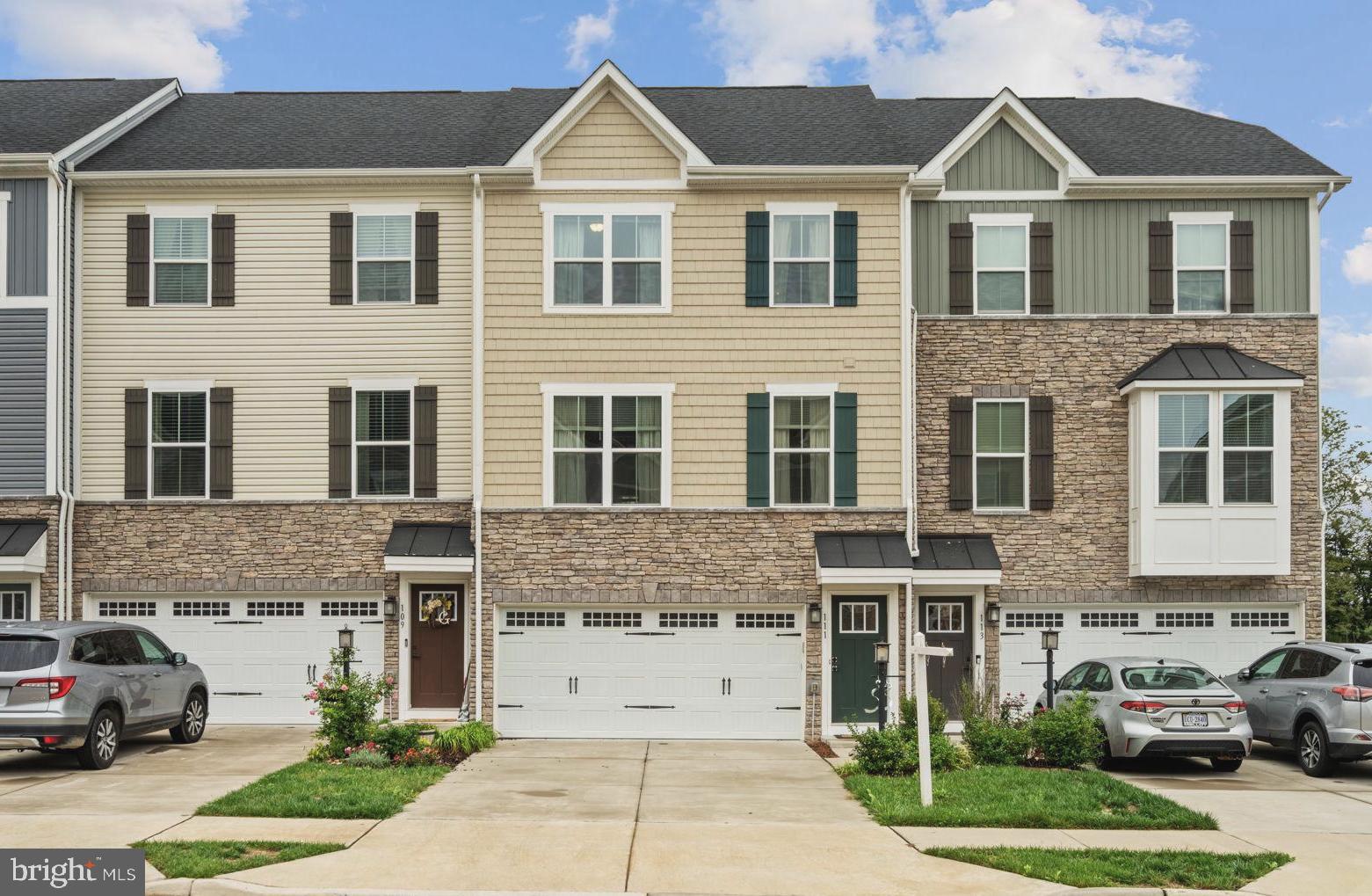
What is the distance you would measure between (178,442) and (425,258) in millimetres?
4902

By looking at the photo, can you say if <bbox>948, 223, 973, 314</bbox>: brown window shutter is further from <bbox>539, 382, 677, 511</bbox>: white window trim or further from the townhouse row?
<bbox>539, 382, 677, 511</bbox>: white window trim

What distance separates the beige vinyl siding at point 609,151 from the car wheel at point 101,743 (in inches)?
390

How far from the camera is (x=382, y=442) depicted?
796 inches

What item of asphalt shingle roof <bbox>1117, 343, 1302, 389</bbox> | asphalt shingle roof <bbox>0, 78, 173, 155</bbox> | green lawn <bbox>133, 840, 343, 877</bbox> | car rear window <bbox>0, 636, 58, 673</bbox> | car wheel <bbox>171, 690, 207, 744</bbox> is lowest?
car wheel <bbox>171, 690, 207, 744</bbox>

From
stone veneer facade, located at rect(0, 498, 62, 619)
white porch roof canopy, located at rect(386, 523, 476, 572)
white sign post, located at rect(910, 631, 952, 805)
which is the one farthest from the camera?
stone veneer facade, located at rect(0, 498, 62, 619)

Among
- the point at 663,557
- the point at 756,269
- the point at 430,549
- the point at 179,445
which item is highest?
the point at 756,269

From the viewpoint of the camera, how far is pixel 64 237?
19953mm

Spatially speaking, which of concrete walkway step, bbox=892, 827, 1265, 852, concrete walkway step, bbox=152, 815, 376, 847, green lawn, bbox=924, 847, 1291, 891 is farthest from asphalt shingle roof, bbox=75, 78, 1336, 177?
green lawn, bbox=924, 847, 1291, 891

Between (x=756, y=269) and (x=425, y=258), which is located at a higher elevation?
(x=425, y=258)

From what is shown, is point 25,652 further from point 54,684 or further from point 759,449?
point 759,449

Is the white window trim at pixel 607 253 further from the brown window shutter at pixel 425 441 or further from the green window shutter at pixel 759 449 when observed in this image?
the brown window shutter at pixel 425 441

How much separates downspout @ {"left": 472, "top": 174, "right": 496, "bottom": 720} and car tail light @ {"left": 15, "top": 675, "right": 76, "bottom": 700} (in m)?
6.32

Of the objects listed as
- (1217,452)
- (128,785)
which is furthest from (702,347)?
(128,785)

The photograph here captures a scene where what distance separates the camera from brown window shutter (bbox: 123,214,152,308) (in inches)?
801
